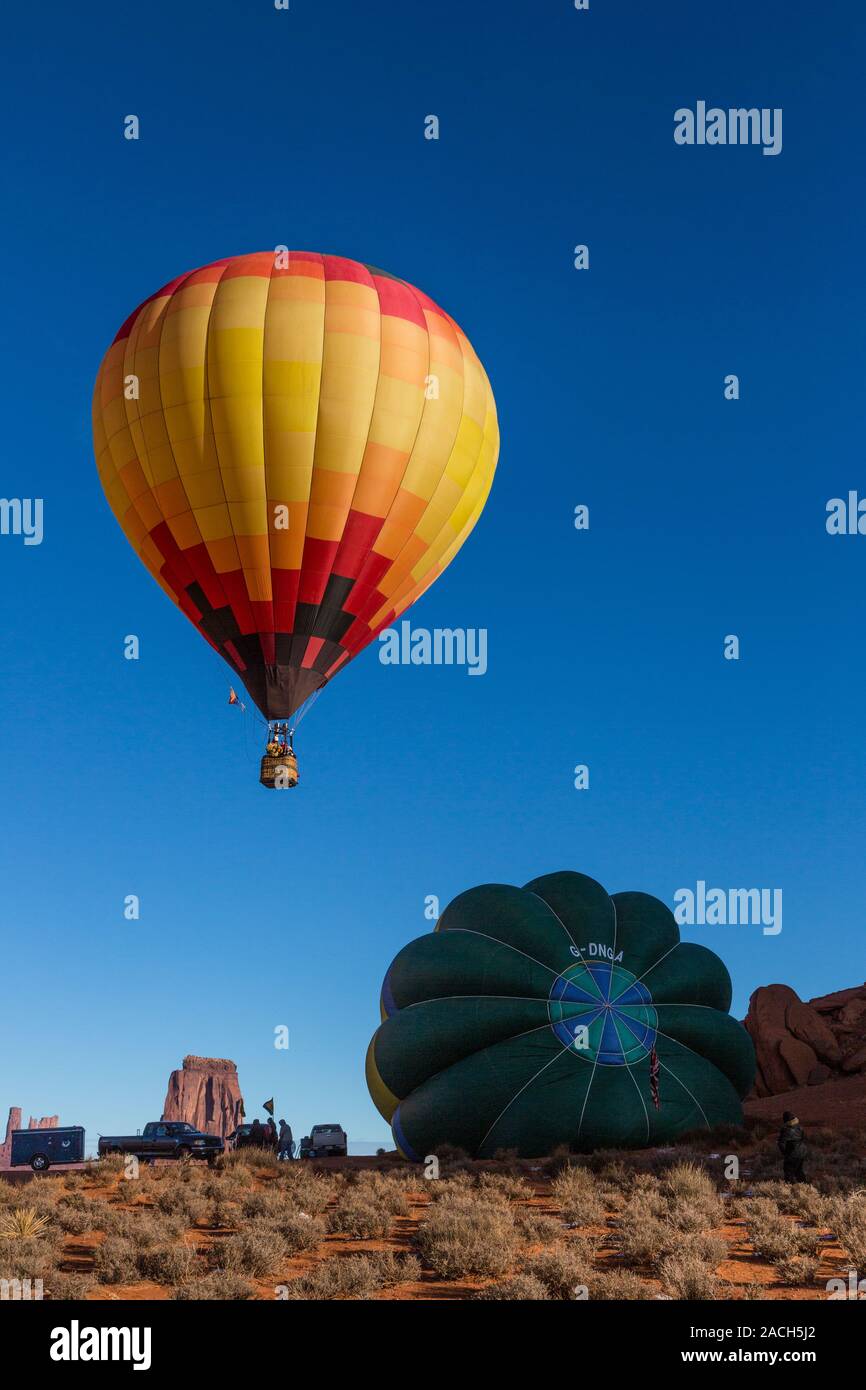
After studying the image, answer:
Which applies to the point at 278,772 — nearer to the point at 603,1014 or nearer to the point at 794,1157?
the point at 603,1014

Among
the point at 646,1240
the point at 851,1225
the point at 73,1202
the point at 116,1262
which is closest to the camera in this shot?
the point at 116,1262

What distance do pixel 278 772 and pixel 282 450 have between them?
5845 mm

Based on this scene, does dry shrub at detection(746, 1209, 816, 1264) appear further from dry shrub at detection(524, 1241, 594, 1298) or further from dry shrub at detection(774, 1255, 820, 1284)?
dry shrub at detection(524, 1241, 594, 1298)

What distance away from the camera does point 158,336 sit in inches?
907

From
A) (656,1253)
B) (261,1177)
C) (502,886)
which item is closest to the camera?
(656,1253)

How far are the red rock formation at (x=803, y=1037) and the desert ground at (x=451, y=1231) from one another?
15088 millimetres

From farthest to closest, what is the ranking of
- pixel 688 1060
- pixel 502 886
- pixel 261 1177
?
pixel 502 886
pixel 688 1060
pixel 261 1177

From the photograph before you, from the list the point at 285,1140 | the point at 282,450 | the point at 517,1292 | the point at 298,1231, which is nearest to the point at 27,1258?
the point at 298,1231

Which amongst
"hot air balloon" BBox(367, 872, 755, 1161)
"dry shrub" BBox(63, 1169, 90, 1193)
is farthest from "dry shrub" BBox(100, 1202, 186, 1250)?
"hot air balloon" BBox(367, 872, 755, 1161)

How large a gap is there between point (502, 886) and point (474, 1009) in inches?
112

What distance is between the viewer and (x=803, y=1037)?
35656mm

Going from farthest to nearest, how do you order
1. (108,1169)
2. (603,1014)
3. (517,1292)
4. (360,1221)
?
(603,1014), (108,1169), (360,1221), (517,1292)
